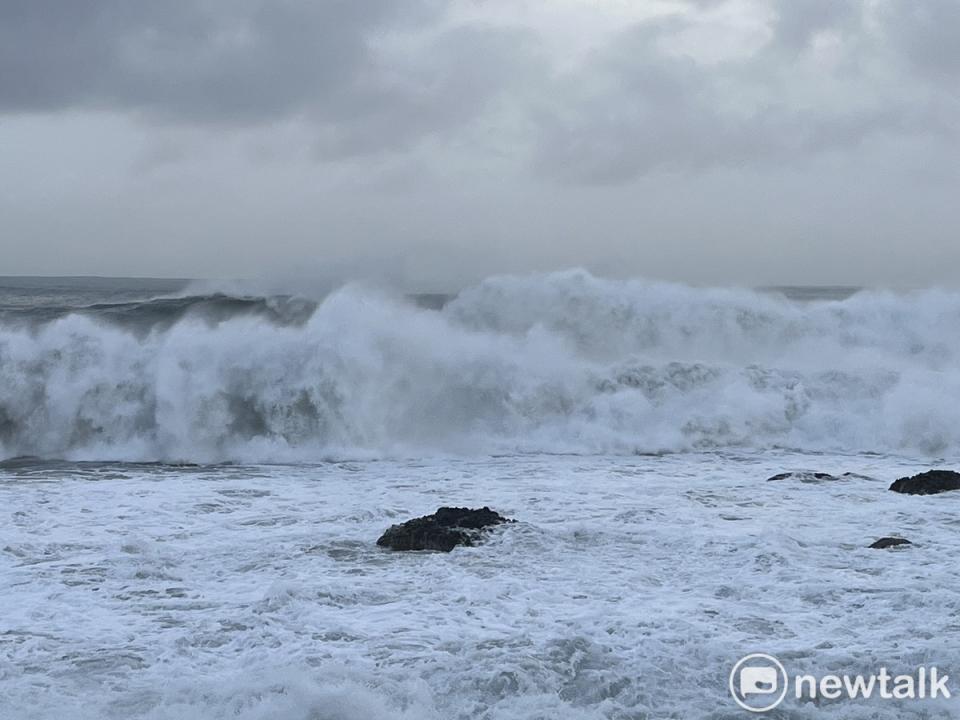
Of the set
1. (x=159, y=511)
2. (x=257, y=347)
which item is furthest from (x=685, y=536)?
(x=257, y=347)

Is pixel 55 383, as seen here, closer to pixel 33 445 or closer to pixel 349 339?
pixel 33 445

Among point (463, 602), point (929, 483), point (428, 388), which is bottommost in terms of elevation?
point (463, 602)

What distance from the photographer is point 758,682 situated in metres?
6.87

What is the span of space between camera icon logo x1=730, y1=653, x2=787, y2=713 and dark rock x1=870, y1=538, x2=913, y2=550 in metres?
3.50

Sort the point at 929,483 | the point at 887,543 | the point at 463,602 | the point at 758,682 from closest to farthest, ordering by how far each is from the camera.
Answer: the point at 758,682 < the point at 463,602 < the point at 887,543 < the point at 929,483

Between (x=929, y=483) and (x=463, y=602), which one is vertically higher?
(x=929, y=483)

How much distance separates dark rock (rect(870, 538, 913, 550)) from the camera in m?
10.2

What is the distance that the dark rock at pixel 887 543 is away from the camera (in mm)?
10180

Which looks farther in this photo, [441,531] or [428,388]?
[428,388]

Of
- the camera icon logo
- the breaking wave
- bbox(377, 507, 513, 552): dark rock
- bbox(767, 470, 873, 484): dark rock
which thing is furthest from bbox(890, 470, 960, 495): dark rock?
the camera icon logo

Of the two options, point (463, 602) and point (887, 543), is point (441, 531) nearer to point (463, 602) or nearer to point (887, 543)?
point (463, 602)

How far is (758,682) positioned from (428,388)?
14.4m

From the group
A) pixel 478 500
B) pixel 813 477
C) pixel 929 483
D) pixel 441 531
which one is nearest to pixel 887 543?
pixel 929 483

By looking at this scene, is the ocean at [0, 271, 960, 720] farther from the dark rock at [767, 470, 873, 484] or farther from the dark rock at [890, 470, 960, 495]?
the dark rock at [890, 470, 960, 495]
